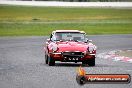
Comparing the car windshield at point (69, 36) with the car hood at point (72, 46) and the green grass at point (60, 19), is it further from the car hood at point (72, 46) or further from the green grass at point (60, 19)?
the green grass at point (60, 19)

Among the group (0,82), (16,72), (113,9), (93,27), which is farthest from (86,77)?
(113,9)

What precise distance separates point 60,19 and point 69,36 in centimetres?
4518

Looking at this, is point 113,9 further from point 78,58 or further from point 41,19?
point 78,58

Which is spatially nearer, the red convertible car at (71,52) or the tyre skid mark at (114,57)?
the red convertible car at (71,52)

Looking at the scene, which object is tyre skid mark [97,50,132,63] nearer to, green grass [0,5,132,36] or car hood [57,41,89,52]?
car hood [57,41,89,52]

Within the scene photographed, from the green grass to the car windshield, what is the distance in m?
27.9

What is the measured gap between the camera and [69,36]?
2058 centimetres

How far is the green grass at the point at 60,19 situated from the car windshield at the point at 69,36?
27.9m

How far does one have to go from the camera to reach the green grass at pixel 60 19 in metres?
53.2

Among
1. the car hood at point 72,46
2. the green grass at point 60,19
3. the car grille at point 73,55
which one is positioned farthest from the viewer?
the green grass at point 60,19

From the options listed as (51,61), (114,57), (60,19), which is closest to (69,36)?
(51,61)

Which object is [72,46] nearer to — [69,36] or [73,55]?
[73,55]

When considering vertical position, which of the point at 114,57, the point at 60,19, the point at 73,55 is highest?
the point at 73,55

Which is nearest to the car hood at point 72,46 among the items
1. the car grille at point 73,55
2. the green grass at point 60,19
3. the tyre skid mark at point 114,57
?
the car grille at point 73,55
